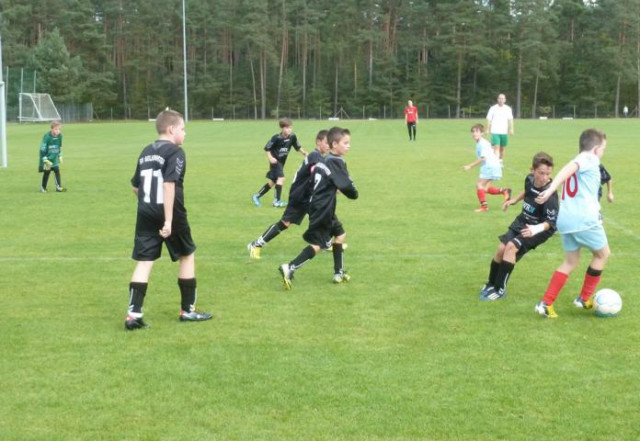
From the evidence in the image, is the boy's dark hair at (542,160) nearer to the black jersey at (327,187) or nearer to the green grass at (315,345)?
the green grass at (315,345)

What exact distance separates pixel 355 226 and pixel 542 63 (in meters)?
78.7

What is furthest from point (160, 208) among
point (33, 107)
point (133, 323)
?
point (33, 107)

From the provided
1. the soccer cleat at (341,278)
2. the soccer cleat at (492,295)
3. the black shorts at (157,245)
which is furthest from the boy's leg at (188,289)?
the soccer cleat at (492,295)

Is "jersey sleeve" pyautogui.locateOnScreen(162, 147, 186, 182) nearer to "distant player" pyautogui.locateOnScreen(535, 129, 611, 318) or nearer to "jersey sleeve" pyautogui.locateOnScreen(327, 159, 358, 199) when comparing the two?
"jersey sleeve" pyautogui.locateOnScreen(327, 159, 358, 199)

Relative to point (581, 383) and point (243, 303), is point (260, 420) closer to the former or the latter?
point (581, 383)

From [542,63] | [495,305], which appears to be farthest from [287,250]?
[542,63]

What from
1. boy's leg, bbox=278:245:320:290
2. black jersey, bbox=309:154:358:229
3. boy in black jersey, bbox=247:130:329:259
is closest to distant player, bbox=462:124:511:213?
boy in black jersey, bbox=247:130:329:259

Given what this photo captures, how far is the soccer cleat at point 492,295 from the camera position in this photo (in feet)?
25.2

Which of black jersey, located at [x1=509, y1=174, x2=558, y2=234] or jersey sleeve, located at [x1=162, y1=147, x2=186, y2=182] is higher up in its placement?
jersey sleeve, located at [x1=162, y1=147, x2=186, y2=182]

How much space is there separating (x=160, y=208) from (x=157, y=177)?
0.85 ft

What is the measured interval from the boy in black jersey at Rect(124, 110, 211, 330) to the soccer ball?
11.9 ft

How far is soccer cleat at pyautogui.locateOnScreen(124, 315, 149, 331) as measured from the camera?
6.69 metres

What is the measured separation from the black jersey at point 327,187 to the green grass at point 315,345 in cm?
76

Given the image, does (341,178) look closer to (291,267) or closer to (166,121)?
(291,267)
